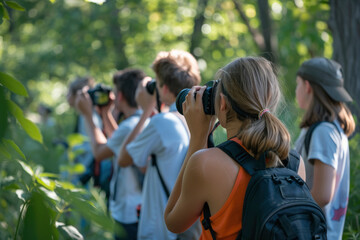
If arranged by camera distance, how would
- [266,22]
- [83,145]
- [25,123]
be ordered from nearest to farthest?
[25,123] → [83,145] → [266,22]

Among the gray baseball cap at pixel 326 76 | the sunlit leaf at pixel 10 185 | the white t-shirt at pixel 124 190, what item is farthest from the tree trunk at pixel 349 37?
the sunlit leaf at pixel 10 185

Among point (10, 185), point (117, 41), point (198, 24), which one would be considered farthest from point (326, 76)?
point (117, 41)

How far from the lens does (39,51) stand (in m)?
12.9

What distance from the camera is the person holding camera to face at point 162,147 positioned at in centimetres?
265

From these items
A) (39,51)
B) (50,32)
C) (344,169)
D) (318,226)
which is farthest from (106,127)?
(39,51)

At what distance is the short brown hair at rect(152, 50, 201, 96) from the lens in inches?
111

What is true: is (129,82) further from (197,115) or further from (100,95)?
(197,115)

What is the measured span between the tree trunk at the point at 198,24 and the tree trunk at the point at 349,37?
6325mm

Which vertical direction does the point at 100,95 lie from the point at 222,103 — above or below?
below

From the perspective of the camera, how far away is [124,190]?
3432 mm

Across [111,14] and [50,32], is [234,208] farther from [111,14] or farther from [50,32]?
[50,32]

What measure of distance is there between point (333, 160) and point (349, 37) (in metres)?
2.37

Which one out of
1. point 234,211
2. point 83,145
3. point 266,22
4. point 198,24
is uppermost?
point 234,211

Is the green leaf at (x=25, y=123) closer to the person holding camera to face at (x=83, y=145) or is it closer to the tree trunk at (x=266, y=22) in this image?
the person holding camera to face at (x=83, y=145)
